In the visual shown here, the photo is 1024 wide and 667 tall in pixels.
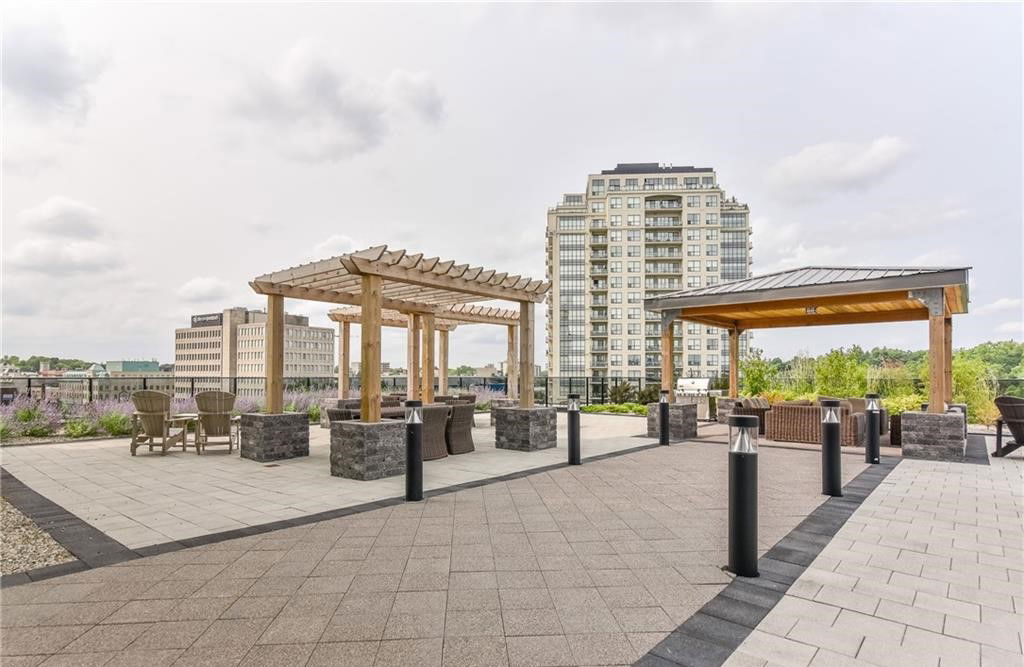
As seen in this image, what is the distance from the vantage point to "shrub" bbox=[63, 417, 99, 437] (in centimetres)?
938

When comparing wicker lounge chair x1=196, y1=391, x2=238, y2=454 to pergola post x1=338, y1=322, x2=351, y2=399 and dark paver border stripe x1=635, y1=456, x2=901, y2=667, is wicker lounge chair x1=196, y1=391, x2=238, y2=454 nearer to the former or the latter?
pergola post x1=338, y1=322, x2=351, y2=399

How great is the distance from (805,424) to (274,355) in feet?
29.2

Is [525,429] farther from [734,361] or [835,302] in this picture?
[734,361]

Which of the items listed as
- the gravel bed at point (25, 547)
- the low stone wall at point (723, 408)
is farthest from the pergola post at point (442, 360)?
the gravel bed at point (25, 547)

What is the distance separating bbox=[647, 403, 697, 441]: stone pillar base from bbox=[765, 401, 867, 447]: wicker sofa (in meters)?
1.34

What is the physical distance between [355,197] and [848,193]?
1454cm

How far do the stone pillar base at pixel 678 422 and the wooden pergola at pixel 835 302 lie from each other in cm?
52

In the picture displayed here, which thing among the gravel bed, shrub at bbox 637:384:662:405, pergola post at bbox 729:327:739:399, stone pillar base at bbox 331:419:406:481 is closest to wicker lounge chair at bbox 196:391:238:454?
stone pillar base at bbox 331:419:406:481

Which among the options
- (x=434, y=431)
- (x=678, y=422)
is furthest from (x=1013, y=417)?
(x=434, y=431)

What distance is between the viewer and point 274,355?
7.56 m

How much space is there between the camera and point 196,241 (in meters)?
11.6

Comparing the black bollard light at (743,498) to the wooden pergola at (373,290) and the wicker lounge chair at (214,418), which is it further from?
the wicker lounge chair at (214,418)

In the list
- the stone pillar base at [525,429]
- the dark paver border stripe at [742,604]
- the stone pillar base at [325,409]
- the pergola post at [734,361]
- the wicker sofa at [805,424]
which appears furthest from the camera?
the pergola post at [734,361]

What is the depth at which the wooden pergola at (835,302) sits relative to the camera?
24.7 ft
